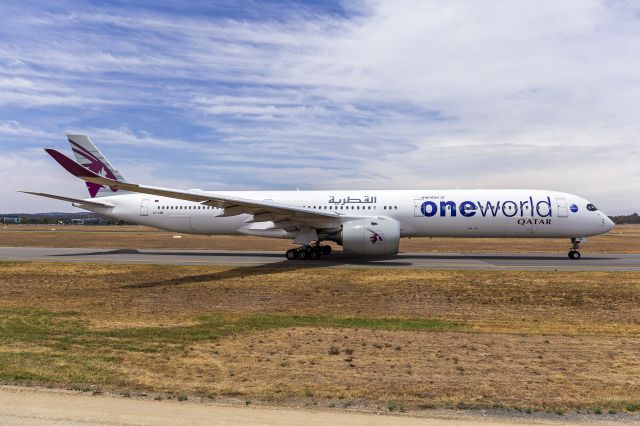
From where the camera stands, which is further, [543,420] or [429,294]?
[429,294]

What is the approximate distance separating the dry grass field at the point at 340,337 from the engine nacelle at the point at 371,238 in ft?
11.6

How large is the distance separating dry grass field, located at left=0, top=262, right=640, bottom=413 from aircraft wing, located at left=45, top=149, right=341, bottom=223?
147 inches

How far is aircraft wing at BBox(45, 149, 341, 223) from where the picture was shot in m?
21.0

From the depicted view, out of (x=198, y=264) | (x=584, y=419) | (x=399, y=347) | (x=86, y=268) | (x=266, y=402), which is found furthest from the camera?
(x=198, y=264)

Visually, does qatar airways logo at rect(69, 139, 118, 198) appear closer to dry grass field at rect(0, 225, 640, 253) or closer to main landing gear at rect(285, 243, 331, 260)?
dry grass field at rect(0, 225, 640, 253)

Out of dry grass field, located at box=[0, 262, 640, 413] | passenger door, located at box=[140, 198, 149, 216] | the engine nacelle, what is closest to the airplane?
the engine nacelle

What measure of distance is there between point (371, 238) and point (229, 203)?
6.79 metres

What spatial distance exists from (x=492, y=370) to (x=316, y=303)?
740cm

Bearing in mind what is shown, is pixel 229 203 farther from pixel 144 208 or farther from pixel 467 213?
pixel 467 213

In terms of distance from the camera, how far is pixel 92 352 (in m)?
9.27

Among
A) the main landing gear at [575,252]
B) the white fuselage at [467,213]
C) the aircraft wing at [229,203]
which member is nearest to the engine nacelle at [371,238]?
the aircraft wing at [229,203]

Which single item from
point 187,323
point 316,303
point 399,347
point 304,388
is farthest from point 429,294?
point 304,388

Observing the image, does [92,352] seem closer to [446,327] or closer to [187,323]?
[187,323]

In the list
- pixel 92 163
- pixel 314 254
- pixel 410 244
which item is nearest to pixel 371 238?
pixel 314 254
